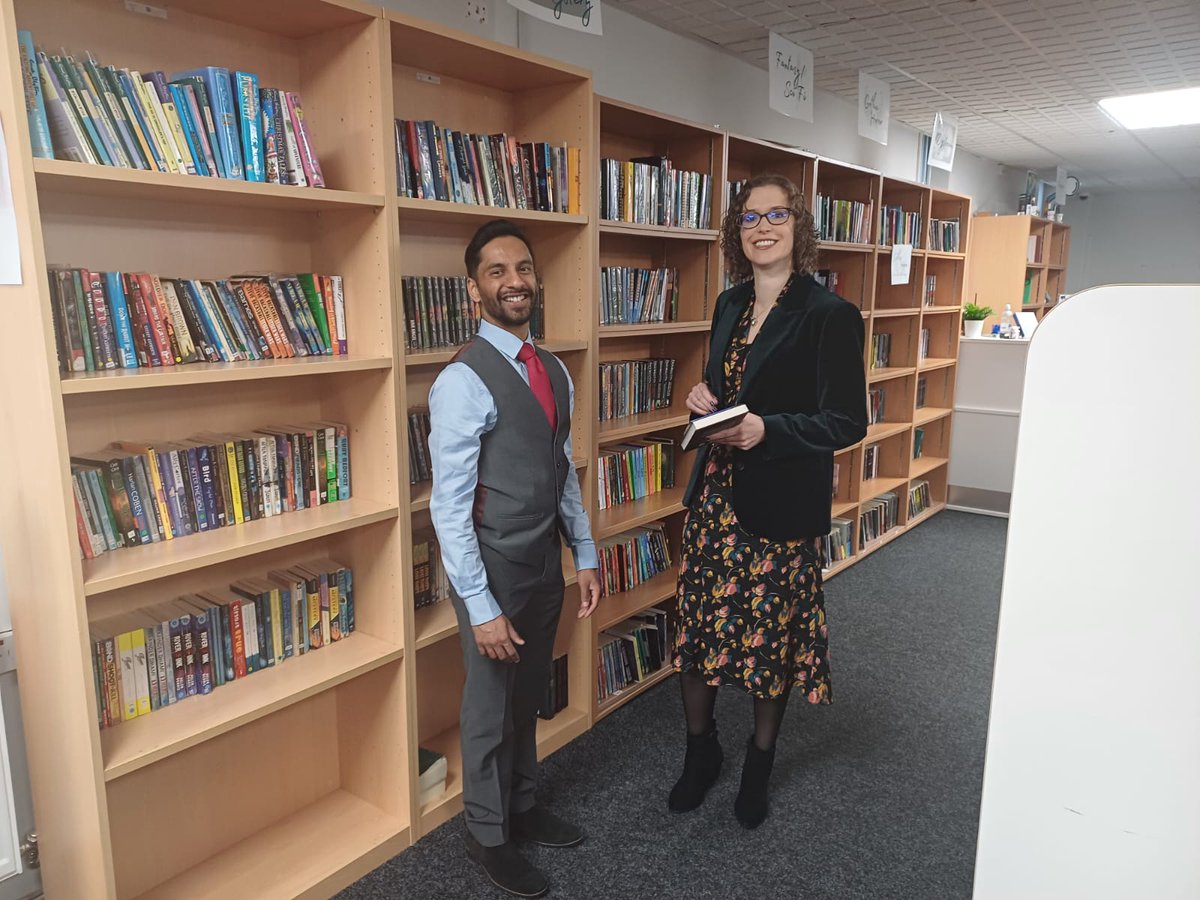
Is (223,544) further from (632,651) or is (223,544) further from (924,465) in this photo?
(924,465)

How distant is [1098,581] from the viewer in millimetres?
916

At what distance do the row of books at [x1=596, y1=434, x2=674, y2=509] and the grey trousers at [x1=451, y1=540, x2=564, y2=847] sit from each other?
918 millimetres

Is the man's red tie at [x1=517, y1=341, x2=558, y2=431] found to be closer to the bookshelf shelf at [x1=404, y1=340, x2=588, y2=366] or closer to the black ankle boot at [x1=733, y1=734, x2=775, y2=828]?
the bookshelf shelf at [x1=404, y1=340, x2=588, y2=366]

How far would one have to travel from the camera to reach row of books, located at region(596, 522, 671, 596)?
116 inches

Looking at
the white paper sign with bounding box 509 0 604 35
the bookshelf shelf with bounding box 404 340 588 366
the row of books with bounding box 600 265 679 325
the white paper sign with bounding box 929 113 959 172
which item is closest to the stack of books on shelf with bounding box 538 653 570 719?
the bookshelf shelf with bounding box 404 340 588 366

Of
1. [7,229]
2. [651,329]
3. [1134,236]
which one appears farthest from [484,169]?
[1134,236]

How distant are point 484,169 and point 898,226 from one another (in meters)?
3.15

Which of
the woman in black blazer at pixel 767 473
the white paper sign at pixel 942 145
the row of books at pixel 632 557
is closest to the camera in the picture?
the woman in black blazer at pixel 767 473

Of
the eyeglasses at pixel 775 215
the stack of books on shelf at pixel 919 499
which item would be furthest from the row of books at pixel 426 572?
the stack of books on shelf at pixel 919 499

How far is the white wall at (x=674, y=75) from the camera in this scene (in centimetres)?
263

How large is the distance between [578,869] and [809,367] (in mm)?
1395

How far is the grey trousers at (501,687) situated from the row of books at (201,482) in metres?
0.48

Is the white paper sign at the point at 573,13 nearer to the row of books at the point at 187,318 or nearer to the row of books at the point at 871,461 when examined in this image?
the row of books at the point at 187,318

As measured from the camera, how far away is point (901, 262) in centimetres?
447
